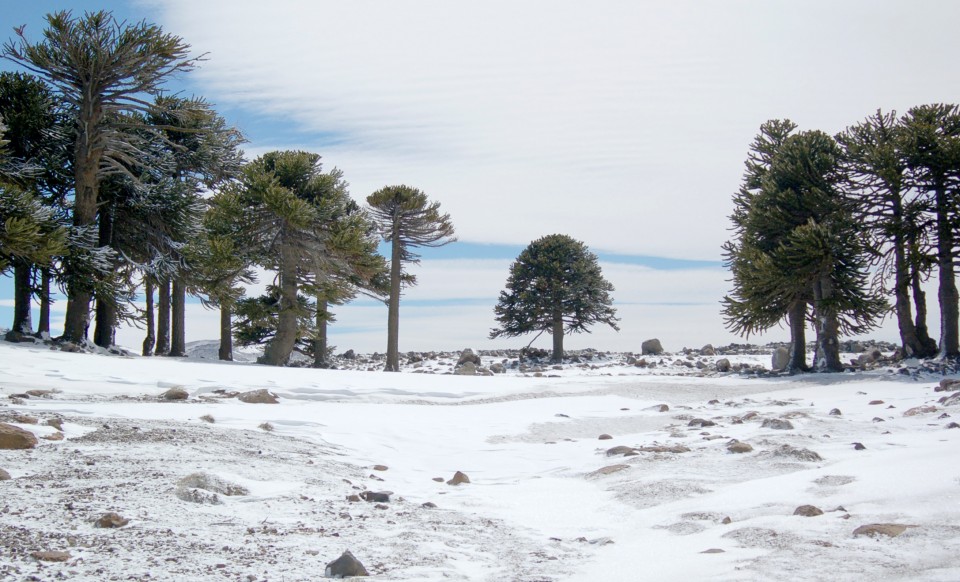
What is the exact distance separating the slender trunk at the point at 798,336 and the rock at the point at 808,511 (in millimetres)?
16973

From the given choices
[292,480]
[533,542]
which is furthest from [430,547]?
[292,480]

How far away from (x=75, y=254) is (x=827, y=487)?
16028 millimetres

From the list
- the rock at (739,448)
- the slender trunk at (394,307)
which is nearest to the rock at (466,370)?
the slender trunk at (394,307)

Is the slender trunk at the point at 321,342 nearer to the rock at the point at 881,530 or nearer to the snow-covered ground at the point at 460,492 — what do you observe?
the snow-covered ground at the point at 460,492

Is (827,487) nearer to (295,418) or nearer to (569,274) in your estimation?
(295,418)

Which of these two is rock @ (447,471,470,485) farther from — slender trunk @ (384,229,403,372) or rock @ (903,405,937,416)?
slender trunk @ (384,229,403,372)

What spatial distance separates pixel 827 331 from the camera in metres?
18.7

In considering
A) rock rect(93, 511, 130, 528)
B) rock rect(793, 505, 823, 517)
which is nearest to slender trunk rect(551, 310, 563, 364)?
rock rect(793, 505, 823, 517)

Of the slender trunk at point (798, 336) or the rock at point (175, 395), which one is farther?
the slender trunk at point (798, 336)

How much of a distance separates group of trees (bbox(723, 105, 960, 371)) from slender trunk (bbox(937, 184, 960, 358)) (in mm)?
24

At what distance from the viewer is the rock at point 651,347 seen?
29969mm

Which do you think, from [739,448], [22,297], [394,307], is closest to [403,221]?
[394,307]

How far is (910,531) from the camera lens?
3301 mm

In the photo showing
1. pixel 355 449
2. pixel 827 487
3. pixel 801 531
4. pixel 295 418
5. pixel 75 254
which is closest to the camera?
pixel 801 531
